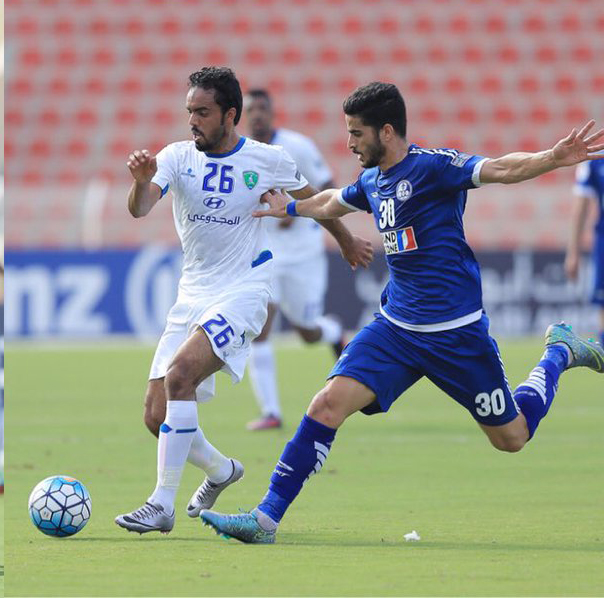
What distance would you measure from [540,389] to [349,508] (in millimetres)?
1120

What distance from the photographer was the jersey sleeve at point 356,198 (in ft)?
20.2

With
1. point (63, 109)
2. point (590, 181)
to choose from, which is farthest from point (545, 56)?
point (590, 181)

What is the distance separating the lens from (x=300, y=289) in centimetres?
1097

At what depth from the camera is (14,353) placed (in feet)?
57.9

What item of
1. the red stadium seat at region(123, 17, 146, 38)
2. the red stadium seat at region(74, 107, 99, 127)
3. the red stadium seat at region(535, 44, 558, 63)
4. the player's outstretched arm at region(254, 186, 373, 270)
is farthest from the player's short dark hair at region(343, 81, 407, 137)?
the red stadium seat at region(123, 17, 146, 38)

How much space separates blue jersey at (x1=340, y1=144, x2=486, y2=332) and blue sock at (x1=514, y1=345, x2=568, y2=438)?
61 centimetres

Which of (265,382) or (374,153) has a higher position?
(374,153)

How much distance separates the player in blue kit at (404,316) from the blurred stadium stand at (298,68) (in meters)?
15.0

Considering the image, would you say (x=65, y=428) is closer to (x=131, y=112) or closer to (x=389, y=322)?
(x=389, y=322)

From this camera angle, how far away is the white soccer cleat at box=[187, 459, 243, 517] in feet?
21.3

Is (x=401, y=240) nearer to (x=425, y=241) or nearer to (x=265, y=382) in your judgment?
(x=425, y=241)

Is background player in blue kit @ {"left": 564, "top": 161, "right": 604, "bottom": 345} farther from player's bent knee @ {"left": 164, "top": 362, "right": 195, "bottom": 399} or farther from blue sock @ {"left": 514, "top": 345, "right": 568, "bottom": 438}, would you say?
player's bent knee @ {"left": 164, "top": 362, "right": 195, "bottom": 399}

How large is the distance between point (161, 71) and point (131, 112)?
1.10 m

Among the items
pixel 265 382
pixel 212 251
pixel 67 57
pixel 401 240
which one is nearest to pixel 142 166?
pixel 212 251
